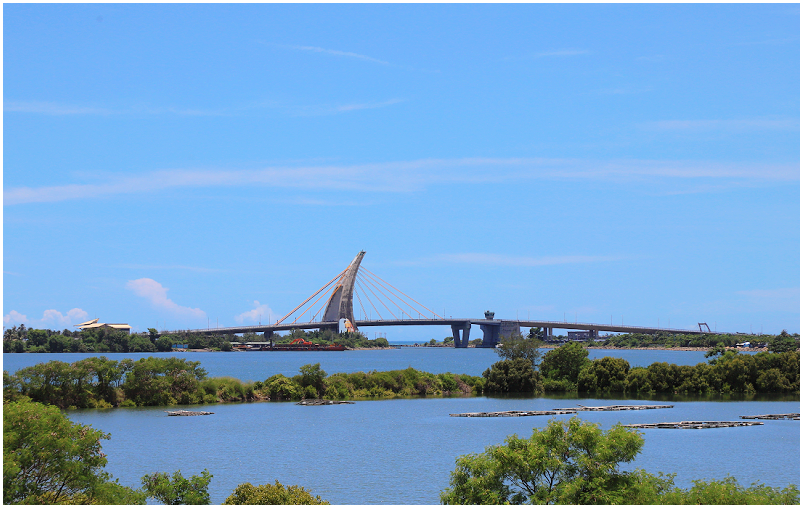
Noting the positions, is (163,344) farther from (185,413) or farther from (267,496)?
(267,496)

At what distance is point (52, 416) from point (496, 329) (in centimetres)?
13867

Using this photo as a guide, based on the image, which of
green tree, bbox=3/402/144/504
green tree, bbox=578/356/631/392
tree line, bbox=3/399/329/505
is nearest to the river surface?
tree line, bbox=3/399/329/505

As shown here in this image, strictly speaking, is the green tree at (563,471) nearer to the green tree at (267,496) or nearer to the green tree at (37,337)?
the green tree at (267,496)

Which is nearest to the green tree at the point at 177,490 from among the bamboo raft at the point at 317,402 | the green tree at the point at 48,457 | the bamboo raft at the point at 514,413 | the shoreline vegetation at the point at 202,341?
the green tree at the point at 48,457

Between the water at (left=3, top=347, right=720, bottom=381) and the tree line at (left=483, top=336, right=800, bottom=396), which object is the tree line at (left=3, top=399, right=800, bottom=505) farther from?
the water at (left=3, top=347, right=720, bottom=381)

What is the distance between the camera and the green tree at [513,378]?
62688 mm

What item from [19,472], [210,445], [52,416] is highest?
[52,416]

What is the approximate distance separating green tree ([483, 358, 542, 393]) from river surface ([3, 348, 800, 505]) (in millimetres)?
8060

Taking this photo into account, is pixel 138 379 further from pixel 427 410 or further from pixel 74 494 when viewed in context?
pixel 74 494

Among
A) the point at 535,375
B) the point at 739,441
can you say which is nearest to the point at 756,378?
the point at 535,375

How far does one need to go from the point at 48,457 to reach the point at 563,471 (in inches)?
453

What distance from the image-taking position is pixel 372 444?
35.7 m

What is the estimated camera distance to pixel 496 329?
152 m

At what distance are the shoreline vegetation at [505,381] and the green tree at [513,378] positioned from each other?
0.08m
